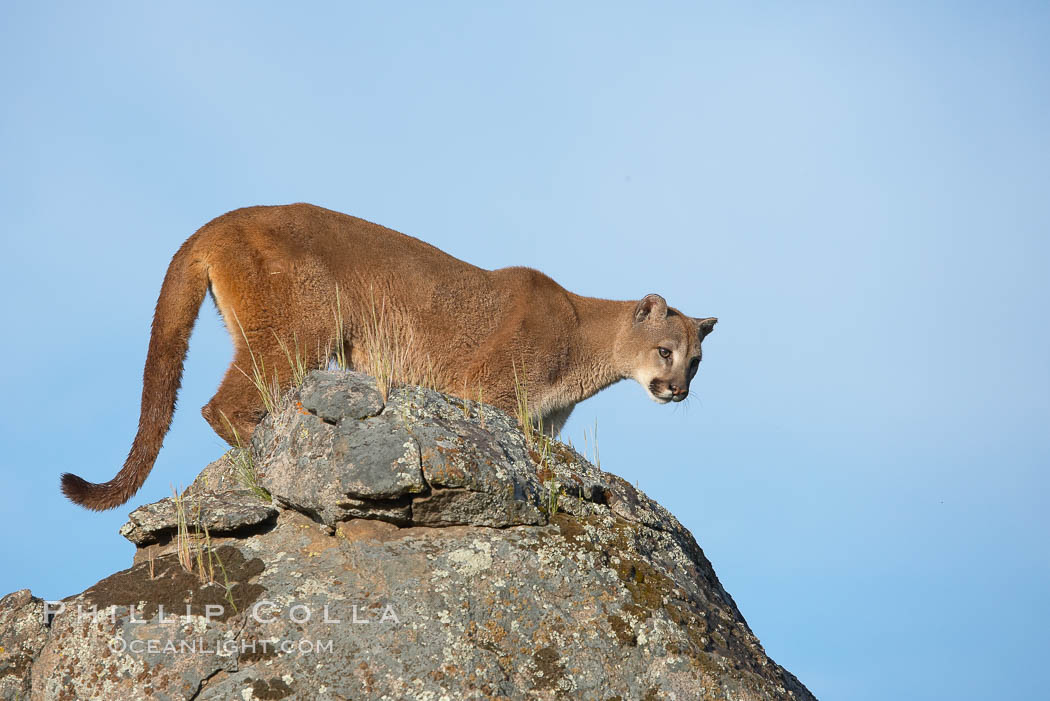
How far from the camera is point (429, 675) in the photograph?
508cm

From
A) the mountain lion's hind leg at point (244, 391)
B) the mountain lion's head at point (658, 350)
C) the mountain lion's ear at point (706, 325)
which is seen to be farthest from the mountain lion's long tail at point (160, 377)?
the mountain lion's ear at point (706, 325)

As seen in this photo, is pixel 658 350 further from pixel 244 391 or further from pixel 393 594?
pixel 393 594

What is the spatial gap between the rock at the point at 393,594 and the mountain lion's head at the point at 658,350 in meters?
5.57

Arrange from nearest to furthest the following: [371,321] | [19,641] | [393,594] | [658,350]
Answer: [393,594] < [19,641] < [371,321] < [658,350]

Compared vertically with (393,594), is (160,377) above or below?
above

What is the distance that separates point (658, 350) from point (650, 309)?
0.51 meters

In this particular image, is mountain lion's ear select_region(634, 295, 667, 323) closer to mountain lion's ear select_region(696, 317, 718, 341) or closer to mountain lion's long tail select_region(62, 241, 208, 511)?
mountain lion's ear select_region(696, 317, 718, 341)

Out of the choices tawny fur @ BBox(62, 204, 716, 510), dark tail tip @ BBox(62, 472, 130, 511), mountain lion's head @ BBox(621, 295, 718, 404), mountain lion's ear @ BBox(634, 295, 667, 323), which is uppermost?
mountain lion's ear @ BBox(634, 295, 667, 323)

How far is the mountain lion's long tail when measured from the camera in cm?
798

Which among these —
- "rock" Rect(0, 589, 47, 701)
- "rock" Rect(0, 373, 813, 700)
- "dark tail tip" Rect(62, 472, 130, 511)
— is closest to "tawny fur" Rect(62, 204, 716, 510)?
"dark tail tip" Rect(62, 472, 130, 511)

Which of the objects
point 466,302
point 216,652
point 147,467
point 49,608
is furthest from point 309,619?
point 466,302

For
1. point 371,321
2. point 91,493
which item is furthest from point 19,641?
point 371,321

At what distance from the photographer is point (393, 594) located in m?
5.43

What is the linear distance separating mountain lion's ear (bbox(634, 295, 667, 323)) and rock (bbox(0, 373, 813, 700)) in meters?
5.69
